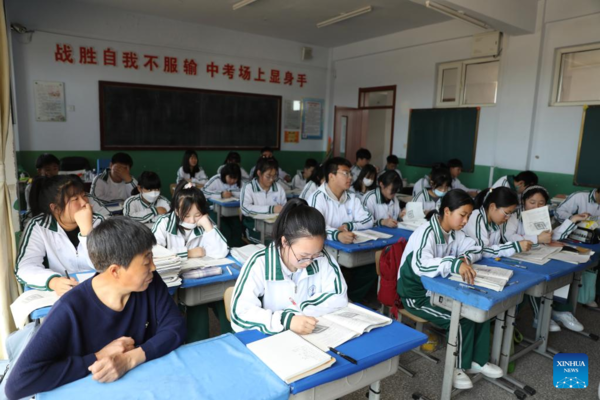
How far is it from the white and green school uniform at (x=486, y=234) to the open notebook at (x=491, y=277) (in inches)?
14.0

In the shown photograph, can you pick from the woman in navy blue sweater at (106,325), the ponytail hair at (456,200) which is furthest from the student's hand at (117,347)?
the ponytail hair at (456,200)

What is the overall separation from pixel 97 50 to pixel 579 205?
6.49 meters

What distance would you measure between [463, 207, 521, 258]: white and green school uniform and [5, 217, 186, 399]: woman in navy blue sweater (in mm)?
2080

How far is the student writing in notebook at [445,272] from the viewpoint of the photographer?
223 centimetres

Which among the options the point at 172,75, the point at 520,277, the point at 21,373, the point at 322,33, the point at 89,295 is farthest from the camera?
the point at 322,33

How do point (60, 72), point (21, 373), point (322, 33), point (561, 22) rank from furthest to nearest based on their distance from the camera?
point (322, 33) → point (60, 72) → point (561, 22) → point (21, 373)

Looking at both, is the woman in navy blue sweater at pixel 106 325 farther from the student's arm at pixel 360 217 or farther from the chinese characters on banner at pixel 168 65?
the chinese characters on banner at pixel 168 65

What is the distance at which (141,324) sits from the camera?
138cm

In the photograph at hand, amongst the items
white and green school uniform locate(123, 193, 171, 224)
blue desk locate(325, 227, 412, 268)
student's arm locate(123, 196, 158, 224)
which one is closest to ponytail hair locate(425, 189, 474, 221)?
blue desk locate(325, 227, 412, 268)

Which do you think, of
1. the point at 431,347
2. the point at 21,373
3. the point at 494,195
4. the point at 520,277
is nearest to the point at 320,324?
the point at 21,373

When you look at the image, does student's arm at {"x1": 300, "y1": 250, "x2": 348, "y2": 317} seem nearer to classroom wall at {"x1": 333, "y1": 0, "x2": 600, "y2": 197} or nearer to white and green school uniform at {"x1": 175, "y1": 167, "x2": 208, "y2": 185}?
classroom wall at {"x1": 333, "y1": 0, "x2": 600, "y2": 197}

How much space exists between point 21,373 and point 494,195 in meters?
2.65

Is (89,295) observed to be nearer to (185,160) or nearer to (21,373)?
(21,373)

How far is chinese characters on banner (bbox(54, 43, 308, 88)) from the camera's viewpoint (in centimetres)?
579
